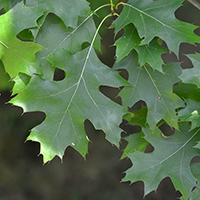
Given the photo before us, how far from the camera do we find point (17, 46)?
1.15 m

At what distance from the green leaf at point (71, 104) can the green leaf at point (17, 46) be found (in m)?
0.07

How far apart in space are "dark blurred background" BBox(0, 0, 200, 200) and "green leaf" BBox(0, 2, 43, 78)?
267cm

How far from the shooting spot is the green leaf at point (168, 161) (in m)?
1.41

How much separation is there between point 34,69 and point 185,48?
2779 mm

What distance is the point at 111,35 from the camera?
3588 millimetres

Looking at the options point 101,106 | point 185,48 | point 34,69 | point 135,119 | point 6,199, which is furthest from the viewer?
point 6,199

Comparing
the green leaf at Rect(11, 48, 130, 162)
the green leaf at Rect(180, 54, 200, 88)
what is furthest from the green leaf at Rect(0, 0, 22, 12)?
the green leaf at Rect(180, 54, 200, 88)

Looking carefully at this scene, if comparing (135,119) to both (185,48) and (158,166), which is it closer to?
(158,166)

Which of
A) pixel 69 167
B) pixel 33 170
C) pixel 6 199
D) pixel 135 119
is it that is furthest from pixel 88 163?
pixel 135 119

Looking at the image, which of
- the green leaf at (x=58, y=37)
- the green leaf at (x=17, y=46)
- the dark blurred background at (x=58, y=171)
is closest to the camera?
the green leaf at (x=17, y=46)

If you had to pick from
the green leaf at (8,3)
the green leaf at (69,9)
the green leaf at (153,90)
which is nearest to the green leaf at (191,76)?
the green leaf at (153,90)

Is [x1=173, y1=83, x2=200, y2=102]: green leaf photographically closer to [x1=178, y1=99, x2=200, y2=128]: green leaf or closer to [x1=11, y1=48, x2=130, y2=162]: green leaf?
[x1=178, y1=99, x2=200, y2=128]: green leaf

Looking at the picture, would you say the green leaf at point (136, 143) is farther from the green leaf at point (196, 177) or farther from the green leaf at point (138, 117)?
Result: the green leaf at point (196, 177)

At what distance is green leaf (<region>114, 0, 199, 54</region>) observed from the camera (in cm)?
119
